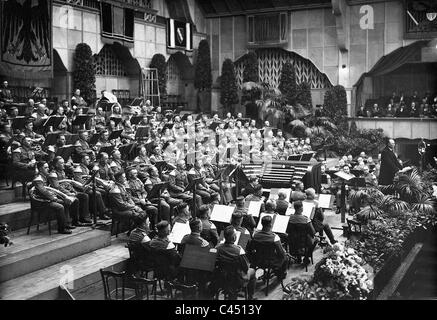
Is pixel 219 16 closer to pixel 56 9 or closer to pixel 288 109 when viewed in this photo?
pixel 288 109

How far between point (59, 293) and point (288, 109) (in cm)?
1764

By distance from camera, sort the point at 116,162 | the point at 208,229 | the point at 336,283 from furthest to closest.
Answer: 1. the point at 116,162
2. the point at 208,229
3. the point at 336,283

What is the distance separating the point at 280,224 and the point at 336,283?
272 centimetres

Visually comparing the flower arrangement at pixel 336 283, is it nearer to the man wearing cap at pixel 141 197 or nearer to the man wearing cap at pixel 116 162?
the man wearing cap at pixel 141 197

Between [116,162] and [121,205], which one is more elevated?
[116,162]

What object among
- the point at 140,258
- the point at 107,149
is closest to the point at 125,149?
the point at 107,149

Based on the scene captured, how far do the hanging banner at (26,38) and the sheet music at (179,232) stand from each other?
393 inches

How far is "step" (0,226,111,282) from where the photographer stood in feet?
28.2

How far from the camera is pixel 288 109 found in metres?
24.5

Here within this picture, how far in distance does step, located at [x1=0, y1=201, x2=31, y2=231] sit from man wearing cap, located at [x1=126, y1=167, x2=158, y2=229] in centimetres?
212

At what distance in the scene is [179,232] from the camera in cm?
916

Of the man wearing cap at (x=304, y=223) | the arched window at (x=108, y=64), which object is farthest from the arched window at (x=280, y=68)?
the man wearing cap at (x=304, y=223)

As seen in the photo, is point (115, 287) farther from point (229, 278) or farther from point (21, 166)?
point (21, 166)
